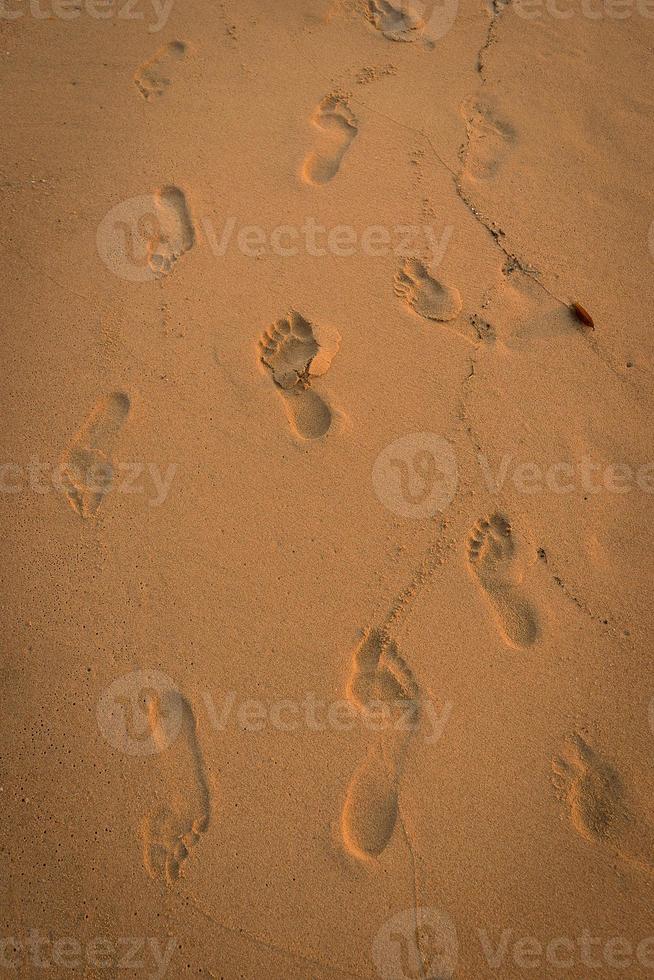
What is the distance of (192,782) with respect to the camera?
94.9 inches

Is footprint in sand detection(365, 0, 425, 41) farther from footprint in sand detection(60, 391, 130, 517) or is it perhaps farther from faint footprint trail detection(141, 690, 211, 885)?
faint footprint trail detection(141, 690, 211, 885)

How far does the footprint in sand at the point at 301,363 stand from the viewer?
2.78 meters

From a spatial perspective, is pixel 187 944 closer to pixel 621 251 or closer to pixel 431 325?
pixel 431 325

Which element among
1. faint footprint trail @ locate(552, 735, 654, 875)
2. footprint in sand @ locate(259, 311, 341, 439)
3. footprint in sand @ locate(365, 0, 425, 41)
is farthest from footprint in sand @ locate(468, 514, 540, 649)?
footprint in sand @ locate(365, 0, 425, 41)

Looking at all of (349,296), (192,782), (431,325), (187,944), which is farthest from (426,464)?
(187,944)

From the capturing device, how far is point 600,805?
2414 millimetres

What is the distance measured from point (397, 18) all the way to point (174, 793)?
4313 mm

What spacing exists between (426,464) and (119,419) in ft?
4.79

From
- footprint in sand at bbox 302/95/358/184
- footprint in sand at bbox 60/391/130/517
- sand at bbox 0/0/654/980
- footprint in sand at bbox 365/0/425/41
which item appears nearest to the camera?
sand at bbox 0/0/654/980

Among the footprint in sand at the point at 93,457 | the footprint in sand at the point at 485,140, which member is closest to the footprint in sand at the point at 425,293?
the footprint in sand at the point at 485,140

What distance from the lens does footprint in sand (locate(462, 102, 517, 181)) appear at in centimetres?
319

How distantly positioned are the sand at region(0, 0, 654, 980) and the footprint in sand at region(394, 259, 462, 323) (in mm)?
18

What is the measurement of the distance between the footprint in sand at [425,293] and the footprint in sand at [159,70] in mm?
1781

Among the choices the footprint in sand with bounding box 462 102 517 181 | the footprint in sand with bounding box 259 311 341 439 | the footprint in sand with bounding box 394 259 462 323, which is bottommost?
the footprint in sand with bounding box 259 311 341 439
